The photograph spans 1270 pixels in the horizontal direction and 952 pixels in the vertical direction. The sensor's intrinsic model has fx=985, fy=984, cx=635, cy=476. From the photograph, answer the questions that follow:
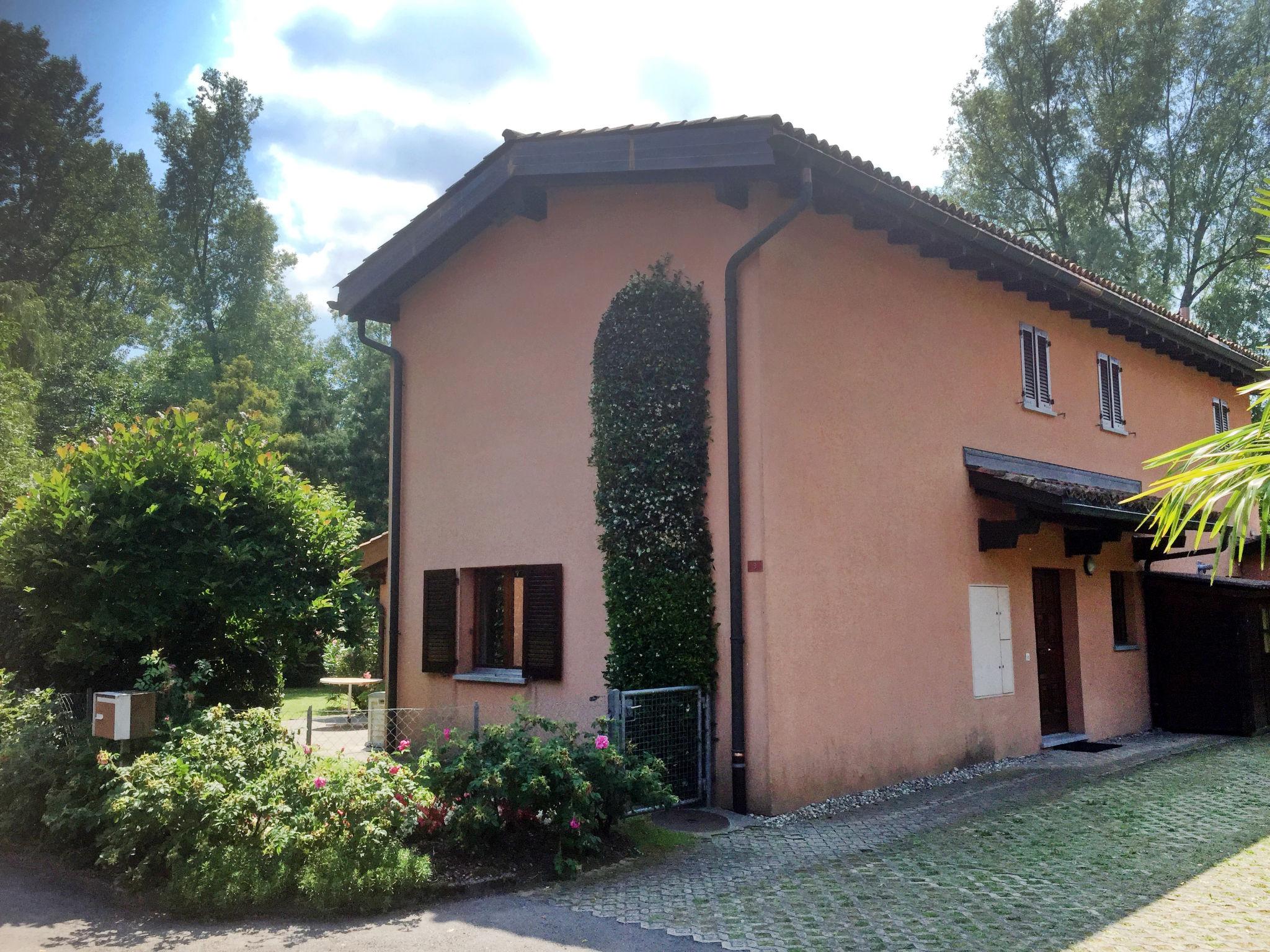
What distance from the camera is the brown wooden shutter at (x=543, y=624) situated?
970 centimetres

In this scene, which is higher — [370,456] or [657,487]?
[370,456]

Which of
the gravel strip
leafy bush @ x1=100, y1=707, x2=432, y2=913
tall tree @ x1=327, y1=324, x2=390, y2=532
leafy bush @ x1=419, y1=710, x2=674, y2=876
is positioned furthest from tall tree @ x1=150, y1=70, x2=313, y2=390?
leafy bush @ x1=419, y1=710, x2=674, y2=876

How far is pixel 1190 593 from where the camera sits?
13.6 meters

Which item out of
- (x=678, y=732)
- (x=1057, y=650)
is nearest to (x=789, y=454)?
(x=678, y=732)

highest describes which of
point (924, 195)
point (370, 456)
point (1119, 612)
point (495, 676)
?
point (370, 456)

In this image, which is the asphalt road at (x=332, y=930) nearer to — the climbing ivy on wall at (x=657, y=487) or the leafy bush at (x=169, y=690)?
the leafy bush at (x=169, y=690)

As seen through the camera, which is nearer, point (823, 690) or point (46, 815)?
point (46, 815)

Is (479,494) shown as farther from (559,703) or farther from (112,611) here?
(112,611)

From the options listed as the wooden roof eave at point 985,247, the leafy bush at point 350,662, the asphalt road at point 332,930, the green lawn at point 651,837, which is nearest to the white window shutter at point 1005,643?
the wooden roof eave at point 985,247

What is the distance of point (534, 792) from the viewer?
A: 6391 millimetres

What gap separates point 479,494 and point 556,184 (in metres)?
3.44

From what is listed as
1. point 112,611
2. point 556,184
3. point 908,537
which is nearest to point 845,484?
point 908,537

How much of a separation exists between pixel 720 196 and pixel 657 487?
106 inches

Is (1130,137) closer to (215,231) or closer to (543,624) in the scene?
(543,624)
